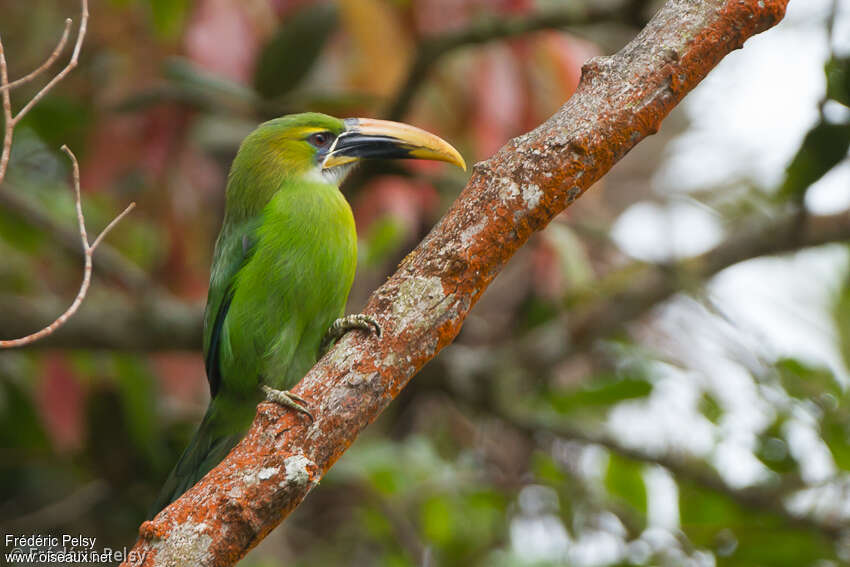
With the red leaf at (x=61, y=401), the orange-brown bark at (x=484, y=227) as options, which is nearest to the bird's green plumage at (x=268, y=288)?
the orange-brown bark at (x=484, y=227)

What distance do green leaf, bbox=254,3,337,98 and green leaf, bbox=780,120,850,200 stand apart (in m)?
1.70

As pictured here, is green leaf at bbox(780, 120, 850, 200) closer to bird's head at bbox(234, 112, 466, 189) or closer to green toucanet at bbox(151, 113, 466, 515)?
green toucanet at bbox(151, 113, 466, 515)

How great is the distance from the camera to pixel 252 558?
4004 mm

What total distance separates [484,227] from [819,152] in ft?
4.50

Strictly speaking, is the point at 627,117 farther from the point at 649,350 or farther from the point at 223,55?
the point at 649,350

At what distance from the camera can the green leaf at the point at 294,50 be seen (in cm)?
344

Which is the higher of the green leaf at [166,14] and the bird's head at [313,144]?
the green leaf at [166,14]

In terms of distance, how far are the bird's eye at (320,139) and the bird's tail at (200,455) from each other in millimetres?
806

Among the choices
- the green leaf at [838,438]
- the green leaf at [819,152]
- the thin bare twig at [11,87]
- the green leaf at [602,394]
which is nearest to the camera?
the thin bare twig at [11,87]

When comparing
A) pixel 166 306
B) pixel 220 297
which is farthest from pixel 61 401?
pixel 220 297

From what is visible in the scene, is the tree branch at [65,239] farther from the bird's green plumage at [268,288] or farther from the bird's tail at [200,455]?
the bird's tail at [200,455]

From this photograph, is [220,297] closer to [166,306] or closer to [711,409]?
[166,306]

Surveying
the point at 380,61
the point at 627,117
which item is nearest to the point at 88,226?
the point at 380,61

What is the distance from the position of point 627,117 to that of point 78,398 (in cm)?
269
